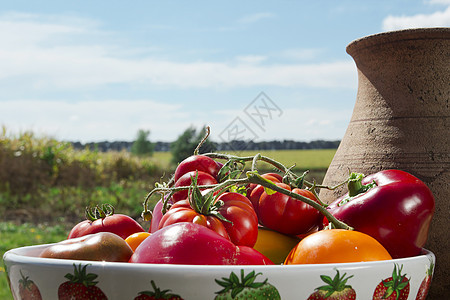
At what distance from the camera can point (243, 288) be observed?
0.80 meters

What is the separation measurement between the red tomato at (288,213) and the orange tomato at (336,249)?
17cm

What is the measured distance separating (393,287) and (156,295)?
1.48 ft

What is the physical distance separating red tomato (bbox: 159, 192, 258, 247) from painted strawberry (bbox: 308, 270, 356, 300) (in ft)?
0.82

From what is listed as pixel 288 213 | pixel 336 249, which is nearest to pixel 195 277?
pixel 336 249

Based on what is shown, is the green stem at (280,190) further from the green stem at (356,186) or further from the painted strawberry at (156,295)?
the painted strawberry at (156,295)

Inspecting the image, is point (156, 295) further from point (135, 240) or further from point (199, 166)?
point (199, 166)

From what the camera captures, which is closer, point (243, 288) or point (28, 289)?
point (243, 288)

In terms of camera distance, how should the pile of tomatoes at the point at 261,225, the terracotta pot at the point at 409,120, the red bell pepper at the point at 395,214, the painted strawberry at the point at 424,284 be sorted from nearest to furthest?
1. the pile of tomatoes at the point at 261,225
2. the painted strawberry at the point at 424,284
3. the red bell pepper at the point at 395,214
4. the terracotta pot at the point at 409,120

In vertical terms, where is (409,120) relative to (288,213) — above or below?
above

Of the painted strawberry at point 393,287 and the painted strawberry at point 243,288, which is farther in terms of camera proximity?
the painted strawberry at point 393,287

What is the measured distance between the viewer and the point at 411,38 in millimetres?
1582

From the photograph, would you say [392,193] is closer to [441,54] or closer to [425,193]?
[425,193]

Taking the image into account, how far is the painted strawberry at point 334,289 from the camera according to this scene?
0.84m

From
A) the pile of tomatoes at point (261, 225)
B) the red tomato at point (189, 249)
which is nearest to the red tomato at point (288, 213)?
the pile of tomatoes at point (261, 225)
